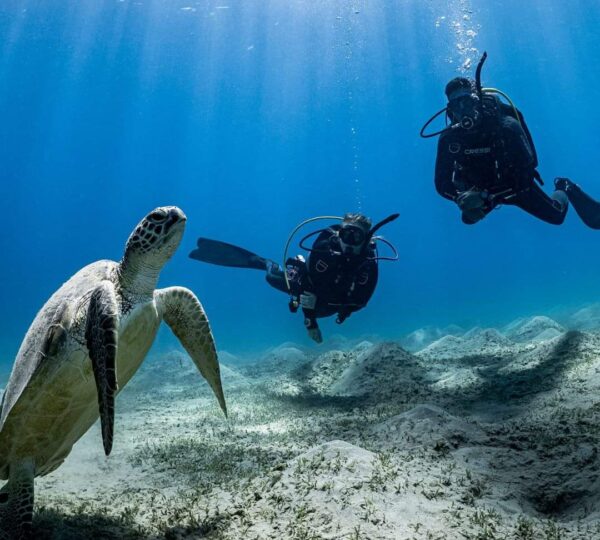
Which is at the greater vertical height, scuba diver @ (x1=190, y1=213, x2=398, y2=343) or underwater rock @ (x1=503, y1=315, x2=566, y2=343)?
scuba diver @ (x1=190, y1=213, x2=398, y2=343)

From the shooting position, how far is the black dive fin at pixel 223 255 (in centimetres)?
1048

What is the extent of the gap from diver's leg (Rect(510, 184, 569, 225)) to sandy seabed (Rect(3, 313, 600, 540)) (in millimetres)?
2471

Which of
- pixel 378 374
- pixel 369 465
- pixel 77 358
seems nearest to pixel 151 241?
pixel 77 358

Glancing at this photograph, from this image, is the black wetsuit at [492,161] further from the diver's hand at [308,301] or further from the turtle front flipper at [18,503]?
the turtle front flipper at [18,503]

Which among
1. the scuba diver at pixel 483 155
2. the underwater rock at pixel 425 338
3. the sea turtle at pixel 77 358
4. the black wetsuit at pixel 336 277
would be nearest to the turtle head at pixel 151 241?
the sea turtle at pixel 77 358

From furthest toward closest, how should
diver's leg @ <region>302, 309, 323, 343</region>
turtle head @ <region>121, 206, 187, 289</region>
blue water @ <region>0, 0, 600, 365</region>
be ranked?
blue water @ <region>0, 0, 600, 365</region>, diver's leg @ <region>302, 309, 323, 343</region>, turtle head @ <region>121, 206, 187, 289</region>

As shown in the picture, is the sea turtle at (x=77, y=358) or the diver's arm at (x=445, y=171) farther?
the diver's arm at (x=445, y=171)

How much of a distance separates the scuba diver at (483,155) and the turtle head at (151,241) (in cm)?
506

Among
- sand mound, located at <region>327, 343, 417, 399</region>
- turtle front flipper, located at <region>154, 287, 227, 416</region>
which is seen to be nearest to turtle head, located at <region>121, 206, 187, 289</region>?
turtle front flipper, located at <region>154, 287, 227, 416</region>

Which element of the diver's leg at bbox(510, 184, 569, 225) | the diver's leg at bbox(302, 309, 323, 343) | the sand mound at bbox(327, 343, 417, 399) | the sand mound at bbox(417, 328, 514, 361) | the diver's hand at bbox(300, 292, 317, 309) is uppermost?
the diver's leg at bbox(510, 184, 569, 225)

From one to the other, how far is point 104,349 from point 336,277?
5.84 m

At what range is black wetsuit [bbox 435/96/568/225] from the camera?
6.75 meters

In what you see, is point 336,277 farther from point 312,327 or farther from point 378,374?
point 378,374

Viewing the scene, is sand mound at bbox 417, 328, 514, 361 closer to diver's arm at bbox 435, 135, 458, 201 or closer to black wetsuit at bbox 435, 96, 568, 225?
black wetsuit at bbox 435, 96, 568, 225
